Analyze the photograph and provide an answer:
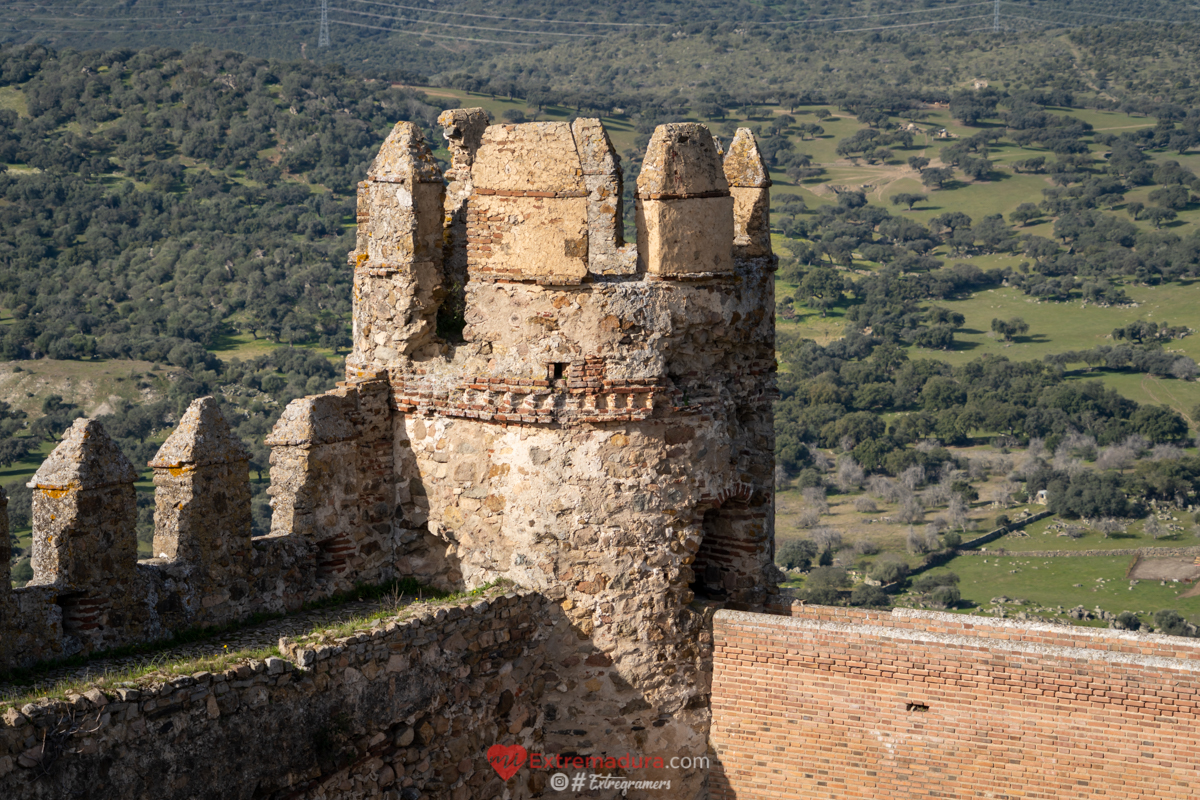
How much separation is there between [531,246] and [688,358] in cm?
150

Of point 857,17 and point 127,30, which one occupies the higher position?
point 857,17

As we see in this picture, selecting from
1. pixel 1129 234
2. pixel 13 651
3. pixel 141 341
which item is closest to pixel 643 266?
pixel 13 651

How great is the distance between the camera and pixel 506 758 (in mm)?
11578

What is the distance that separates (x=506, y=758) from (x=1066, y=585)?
33967mm

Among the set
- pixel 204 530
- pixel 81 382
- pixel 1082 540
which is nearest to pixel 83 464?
pixel 204 530

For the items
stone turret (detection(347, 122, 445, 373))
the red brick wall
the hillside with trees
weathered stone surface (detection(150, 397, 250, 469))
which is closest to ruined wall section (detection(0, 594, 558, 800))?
weathered stone surface (detection(150, 397, 250, 469))

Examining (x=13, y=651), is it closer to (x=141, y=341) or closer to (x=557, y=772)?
(x=557, y=772)

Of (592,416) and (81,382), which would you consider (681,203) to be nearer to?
(592,416)

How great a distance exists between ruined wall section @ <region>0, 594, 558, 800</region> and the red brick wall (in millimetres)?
1634

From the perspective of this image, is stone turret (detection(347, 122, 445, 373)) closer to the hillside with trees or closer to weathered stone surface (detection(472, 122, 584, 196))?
weathered stone surface (detection(472, 122, 584, 196))

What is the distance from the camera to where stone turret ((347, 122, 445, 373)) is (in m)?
11.7

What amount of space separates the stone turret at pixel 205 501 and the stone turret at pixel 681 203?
3.40 metres

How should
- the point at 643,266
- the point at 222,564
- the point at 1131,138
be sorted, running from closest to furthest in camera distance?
the point at 222,564 < the point at 643,266 < the point at 1131,138

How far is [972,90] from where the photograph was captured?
315 feet
